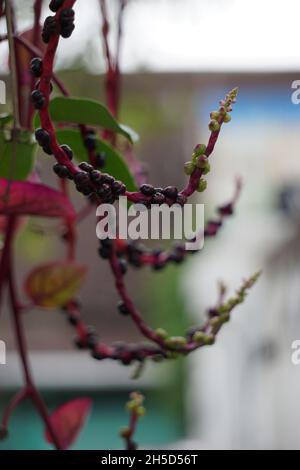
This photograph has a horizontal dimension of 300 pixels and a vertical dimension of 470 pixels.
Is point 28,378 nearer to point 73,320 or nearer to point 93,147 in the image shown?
point 73,320

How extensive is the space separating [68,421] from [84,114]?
0.72ft

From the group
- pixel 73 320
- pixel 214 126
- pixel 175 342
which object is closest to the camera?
pixel 214 126

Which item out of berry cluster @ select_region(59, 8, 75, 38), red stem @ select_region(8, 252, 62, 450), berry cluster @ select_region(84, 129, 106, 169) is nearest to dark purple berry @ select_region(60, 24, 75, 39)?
berry cluster @ select_region(59, 8, 75, 38)

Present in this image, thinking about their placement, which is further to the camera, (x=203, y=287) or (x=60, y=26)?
(x=203, y=287)

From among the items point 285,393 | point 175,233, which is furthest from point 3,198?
point 285,393

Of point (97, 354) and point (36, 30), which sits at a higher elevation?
point (36, 30)

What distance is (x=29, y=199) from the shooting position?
1.34ft

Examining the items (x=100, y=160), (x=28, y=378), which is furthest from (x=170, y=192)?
(x=28, y=378)

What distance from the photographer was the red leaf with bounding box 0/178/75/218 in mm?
406

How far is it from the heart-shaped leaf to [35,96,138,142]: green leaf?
0.16m

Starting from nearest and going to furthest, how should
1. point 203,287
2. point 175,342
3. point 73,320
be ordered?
1. point 175,342
2. point 73,320
3. point 203,287

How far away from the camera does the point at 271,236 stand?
3055 millimetres

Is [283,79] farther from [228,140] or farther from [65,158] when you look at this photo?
[65,158]

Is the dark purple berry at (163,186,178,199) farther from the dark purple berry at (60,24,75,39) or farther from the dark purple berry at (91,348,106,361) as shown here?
the dark purple berry at (91,348,106,361)
